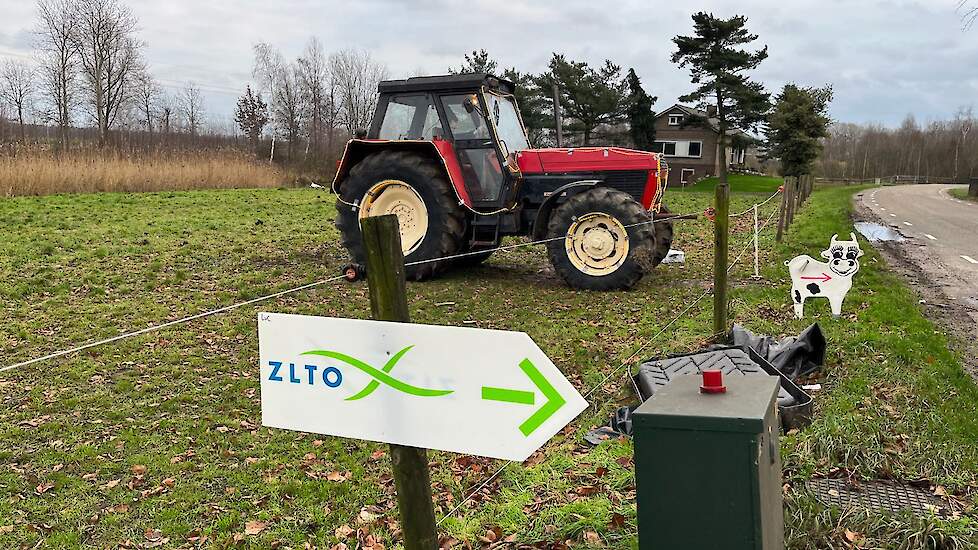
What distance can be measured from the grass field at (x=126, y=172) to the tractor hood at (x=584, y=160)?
44.1ft

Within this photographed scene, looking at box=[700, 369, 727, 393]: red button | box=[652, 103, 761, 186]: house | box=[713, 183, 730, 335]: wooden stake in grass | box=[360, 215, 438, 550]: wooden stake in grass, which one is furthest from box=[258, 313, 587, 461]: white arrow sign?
box=[652, 103, 761, 186]: house

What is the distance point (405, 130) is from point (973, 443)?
747cm

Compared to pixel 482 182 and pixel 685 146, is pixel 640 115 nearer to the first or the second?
pixel 685 146

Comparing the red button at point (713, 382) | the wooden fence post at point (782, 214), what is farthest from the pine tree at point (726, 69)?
the red button at point (713, 382)

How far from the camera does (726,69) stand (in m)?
42.6

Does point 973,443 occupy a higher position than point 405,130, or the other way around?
point 405,130

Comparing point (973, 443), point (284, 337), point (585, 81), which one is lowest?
point (973, 443)

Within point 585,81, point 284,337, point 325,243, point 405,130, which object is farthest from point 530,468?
point 585,81

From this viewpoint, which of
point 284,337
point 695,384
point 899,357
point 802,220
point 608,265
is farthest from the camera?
point 802,220

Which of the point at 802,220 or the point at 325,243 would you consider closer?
the point at 325,243

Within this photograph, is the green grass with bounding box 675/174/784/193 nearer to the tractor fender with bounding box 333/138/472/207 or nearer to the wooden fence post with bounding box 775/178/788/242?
the wooden fence post with bounding box 775/178/788/242

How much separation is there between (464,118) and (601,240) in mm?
2315

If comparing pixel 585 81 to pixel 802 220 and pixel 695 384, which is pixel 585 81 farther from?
pixel 695 384

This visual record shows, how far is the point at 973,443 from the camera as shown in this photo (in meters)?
4.17
